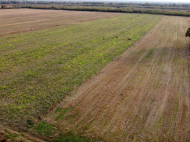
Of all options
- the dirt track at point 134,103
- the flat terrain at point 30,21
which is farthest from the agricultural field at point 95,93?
the flat terrain at point 30,21

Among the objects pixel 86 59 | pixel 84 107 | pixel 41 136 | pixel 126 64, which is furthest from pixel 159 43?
pixel 41 136

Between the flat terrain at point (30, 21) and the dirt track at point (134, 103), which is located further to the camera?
the flat terrain at point (30, 21)

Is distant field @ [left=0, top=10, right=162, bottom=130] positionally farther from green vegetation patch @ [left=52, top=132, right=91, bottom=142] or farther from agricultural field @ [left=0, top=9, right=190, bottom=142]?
green vegetation patch @ [left=52, top=132, right=91, bottom=142]

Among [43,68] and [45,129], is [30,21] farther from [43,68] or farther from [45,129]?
[45,129]

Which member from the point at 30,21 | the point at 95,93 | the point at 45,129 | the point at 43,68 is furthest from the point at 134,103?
the point at 30,21

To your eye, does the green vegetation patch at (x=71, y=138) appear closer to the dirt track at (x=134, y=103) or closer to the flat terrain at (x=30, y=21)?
the dirt track at (x=134, y=103)

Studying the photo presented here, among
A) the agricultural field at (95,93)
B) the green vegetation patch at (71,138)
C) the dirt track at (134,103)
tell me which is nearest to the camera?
the green vegetation patch at (71,138)

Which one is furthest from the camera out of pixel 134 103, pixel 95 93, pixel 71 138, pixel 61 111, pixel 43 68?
pixel 43 68

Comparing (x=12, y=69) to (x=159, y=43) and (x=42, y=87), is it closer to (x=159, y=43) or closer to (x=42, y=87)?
(x=42, y=87)
